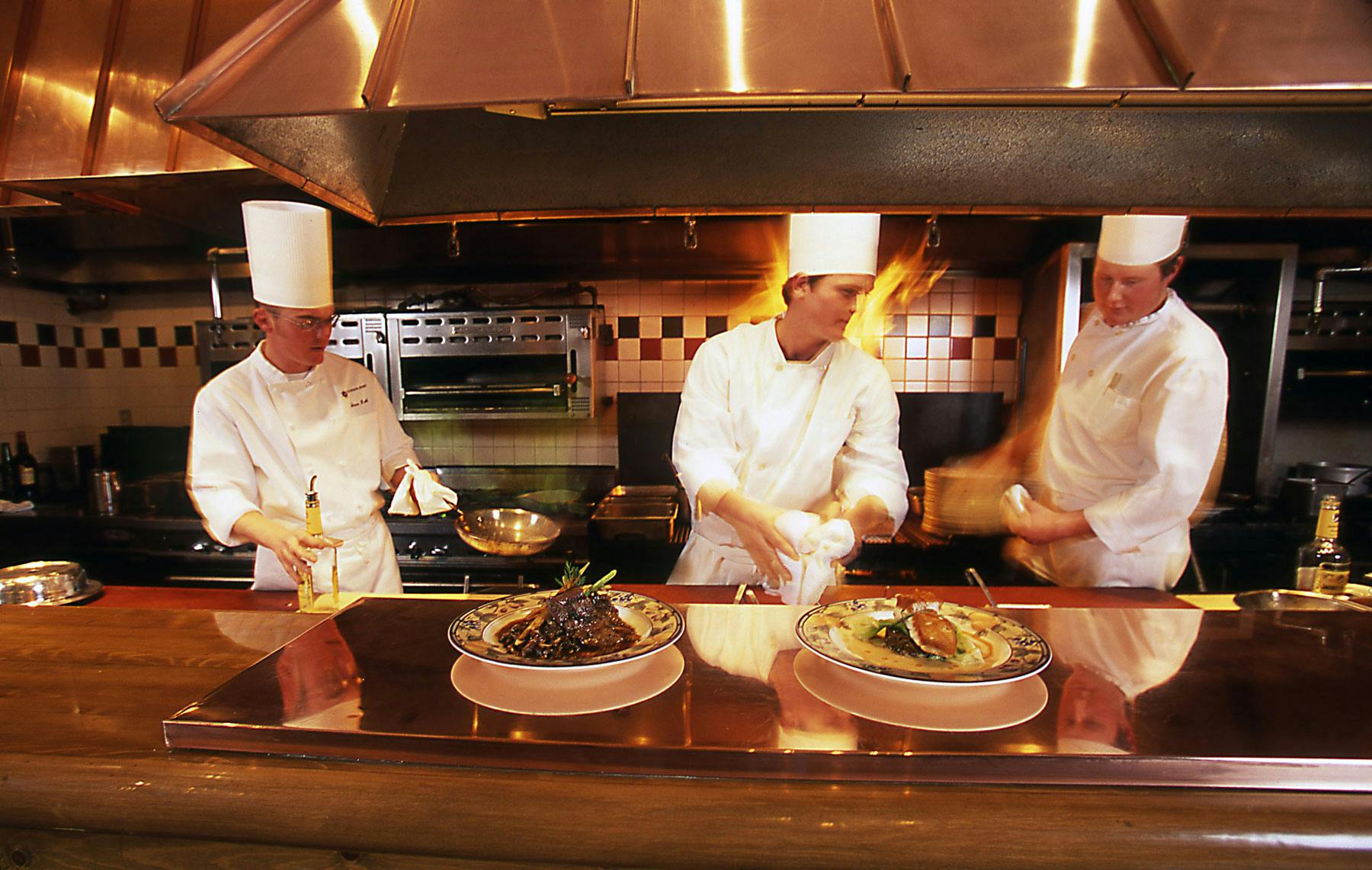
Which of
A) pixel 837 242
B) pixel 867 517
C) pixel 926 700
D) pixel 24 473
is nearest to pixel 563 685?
pixel 926 700

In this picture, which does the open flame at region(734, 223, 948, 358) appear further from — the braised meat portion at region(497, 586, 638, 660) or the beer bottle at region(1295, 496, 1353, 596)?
the braised meat portion at region(497, 586, 638, 660)

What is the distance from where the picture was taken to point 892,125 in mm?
1636

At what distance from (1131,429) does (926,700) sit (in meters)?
1.66

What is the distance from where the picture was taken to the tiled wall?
3543 mm

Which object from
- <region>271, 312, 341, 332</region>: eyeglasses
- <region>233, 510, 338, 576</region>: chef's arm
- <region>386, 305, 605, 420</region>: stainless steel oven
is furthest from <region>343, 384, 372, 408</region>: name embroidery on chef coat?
<region>386, 305, 605, 420</region>: stainless steel oven

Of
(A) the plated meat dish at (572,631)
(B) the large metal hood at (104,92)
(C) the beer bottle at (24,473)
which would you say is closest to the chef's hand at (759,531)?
(A) the plated meat dish at (572,631)

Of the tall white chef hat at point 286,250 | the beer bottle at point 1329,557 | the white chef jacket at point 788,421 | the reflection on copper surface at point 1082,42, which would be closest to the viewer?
the reflection on copper surface at point 1082,42

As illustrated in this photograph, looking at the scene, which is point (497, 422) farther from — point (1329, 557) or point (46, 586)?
point (1329, 557)

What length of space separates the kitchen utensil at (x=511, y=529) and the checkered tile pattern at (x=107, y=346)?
2820 mm

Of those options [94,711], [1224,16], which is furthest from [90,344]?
[1224,16]

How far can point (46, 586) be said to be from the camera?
180 cm

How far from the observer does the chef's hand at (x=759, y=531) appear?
6.38 ft

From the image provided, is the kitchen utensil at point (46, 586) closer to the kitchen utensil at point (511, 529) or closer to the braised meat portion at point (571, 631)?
the kitchen utensil at point (511, 529)

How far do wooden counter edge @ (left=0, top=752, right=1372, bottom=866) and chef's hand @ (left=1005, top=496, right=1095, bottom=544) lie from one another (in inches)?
56.2
